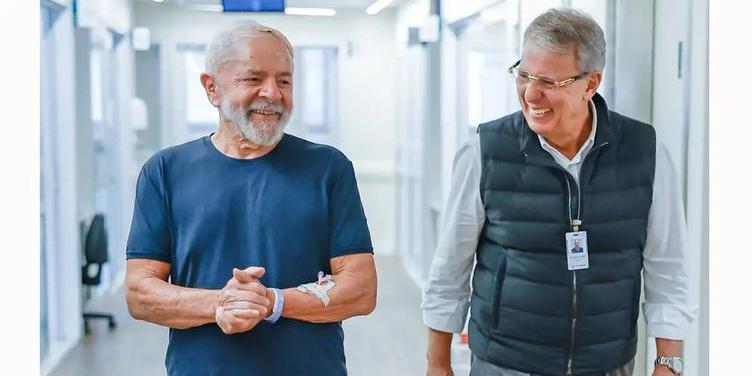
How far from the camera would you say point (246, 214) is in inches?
59.4

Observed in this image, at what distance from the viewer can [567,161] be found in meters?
1.64

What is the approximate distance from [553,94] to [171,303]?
75 centimetres

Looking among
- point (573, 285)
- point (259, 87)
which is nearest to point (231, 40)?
point (259, 87)

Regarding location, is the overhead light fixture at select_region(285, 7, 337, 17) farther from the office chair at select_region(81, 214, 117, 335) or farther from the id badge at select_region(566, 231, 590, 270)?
the office chair at select_region(81, 214, 117, 335)

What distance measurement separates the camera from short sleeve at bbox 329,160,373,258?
1.52 metres

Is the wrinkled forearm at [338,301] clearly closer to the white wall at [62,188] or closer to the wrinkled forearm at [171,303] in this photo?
the wrinkled forearm at [171,303]

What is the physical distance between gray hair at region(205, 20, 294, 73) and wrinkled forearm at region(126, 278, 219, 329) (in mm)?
375

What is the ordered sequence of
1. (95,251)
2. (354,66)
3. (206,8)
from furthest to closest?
1. (95,251)
2. (354,66)
3. (206,8)

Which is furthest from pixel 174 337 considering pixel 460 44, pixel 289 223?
pixel 460 44

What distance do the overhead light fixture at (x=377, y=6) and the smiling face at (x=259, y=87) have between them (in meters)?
0.86

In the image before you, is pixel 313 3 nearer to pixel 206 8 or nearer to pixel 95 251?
pixel 206 8

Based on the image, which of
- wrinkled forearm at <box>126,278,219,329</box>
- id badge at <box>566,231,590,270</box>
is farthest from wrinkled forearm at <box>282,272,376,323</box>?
id badge at <box>566,231,590,270</box>
